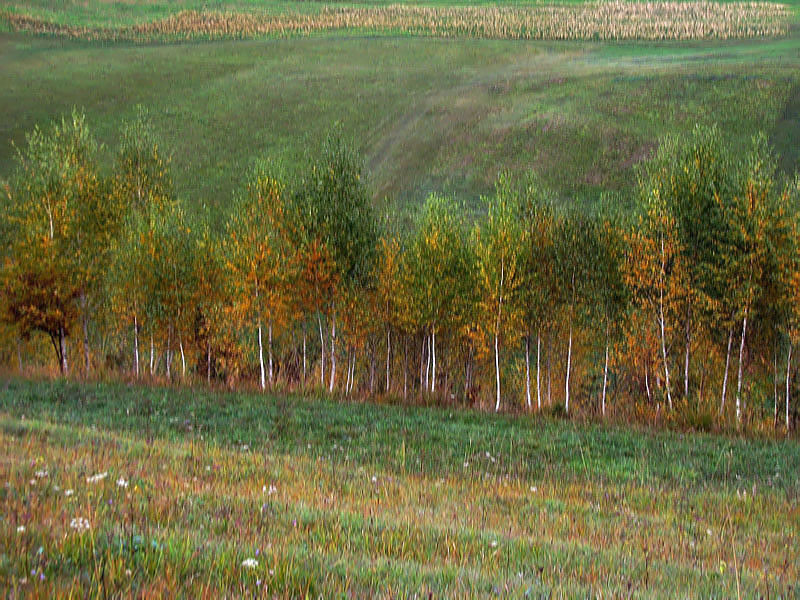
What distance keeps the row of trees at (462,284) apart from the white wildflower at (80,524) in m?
25.3

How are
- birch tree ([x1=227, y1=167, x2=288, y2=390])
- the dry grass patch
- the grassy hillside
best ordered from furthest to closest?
1. the dry grass patch
2. the grassy hillside
3. birch tree ([x1=227, y1=167, x2=288, y2=390])

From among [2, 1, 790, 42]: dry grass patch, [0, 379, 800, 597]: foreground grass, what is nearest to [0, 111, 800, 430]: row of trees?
[0, 379, 800, 597]: foreground grass

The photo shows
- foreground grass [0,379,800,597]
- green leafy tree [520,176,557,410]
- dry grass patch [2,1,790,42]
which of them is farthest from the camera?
dry grass patch [2,1,790,42]

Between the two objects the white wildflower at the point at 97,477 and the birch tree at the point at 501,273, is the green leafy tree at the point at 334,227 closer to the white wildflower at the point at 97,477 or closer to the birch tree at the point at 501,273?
the birch tree at the point at 501,273

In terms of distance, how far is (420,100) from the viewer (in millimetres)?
120000

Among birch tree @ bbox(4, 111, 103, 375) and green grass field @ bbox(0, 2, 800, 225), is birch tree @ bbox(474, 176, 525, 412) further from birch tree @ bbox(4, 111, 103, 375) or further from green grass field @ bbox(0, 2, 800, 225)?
green grass field @ bbox(0, 2, 800, 225)

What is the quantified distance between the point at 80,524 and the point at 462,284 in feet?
101

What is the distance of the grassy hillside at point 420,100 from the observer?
91.4m

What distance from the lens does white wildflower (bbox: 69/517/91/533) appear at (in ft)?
20.9

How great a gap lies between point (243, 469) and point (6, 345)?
4238 cm

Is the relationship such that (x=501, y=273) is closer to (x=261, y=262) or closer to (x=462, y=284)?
(x=462, y=284)

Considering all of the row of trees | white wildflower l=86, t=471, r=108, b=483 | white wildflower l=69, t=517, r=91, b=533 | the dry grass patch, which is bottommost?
the row of trees

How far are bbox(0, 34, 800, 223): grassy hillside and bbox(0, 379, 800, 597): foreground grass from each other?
208ft

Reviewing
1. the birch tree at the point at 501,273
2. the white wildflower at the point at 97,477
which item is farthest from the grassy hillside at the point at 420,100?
the white wildflower at the point at 97,477
